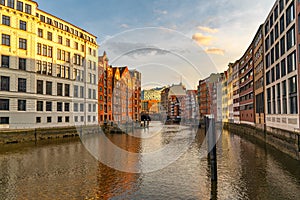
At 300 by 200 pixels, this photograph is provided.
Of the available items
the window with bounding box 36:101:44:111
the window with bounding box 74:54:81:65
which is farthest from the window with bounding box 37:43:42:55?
the window with bounding box 74:54:81:65

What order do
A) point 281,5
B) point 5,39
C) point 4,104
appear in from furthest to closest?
point 5,39, point 4,104, point 281,5

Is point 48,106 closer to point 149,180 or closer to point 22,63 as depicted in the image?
point 22,63

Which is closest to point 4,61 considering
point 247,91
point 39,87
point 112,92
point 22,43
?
point 22,43

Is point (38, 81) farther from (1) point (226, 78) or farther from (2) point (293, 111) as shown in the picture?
(1) point (226, 78)

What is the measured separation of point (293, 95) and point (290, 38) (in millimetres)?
8816

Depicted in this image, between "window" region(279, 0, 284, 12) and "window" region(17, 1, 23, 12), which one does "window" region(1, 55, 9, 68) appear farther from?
"window" region(279, 0, 284, 12)

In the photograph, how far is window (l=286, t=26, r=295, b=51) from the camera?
121 ft

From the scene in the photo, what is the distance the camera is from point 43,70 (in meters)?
53.7

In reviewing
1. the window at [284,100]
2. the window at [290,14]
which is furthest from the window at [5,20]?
the window at [284,100]

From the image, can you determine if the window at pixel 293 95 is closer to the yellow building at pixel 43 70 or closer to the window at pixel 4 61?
the yellow building at pixel 43 70

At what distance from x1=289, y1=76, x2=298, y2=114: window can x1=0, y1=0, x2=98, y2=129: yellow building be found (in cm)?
4550

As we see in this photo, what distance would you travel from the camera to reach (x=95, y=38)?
237 ft

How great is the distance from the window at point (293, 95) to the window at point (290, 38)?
501cm

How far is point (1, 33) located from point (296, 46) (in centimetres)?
4803
